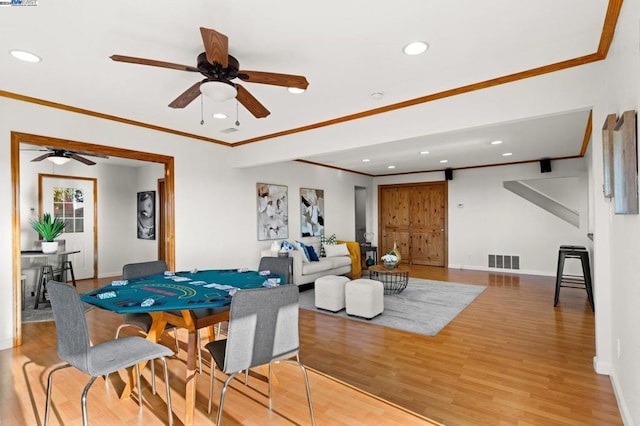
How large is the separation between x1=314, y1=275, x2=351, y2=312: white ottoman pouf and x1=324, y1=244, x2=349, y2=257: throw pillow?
6.85 feet

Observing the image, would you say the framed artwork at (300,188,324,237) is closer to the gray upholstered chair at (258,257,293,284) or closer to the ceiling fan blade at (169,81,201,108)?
the gray upholstered chair at (258,257,293,284)

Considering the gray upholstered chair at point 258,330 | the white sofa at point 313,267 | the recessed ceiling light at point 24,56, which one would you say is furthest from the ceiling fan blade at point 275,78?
the white sofa at point 313,267

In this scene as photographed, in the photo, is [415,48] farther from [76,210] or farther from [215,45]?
[76,210]

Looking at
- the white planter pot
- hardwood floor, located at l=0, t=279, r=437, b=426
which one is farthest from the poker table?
the white planter pot

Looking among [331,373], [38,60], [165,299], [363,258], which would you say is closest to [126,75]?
[38,60]

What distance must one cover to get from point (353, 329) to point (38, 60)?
3728 millimetres

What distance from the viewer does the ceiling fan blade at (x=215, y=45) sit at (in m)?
1.78

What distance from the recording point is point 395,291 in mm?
5301

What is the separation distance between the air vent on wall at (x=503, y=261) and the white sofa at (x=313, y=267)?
3389mm

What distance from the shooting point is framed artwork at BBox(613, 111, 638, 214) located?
1612mm

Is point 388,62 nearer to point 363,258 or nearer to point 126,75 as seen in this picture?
point 126,75

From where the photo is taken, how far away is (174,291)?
2.26m

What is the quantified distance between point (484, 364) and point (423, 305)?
5.84 feet

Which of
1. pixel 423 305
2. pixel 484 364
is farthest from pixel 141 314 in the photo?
pixel 423 305
